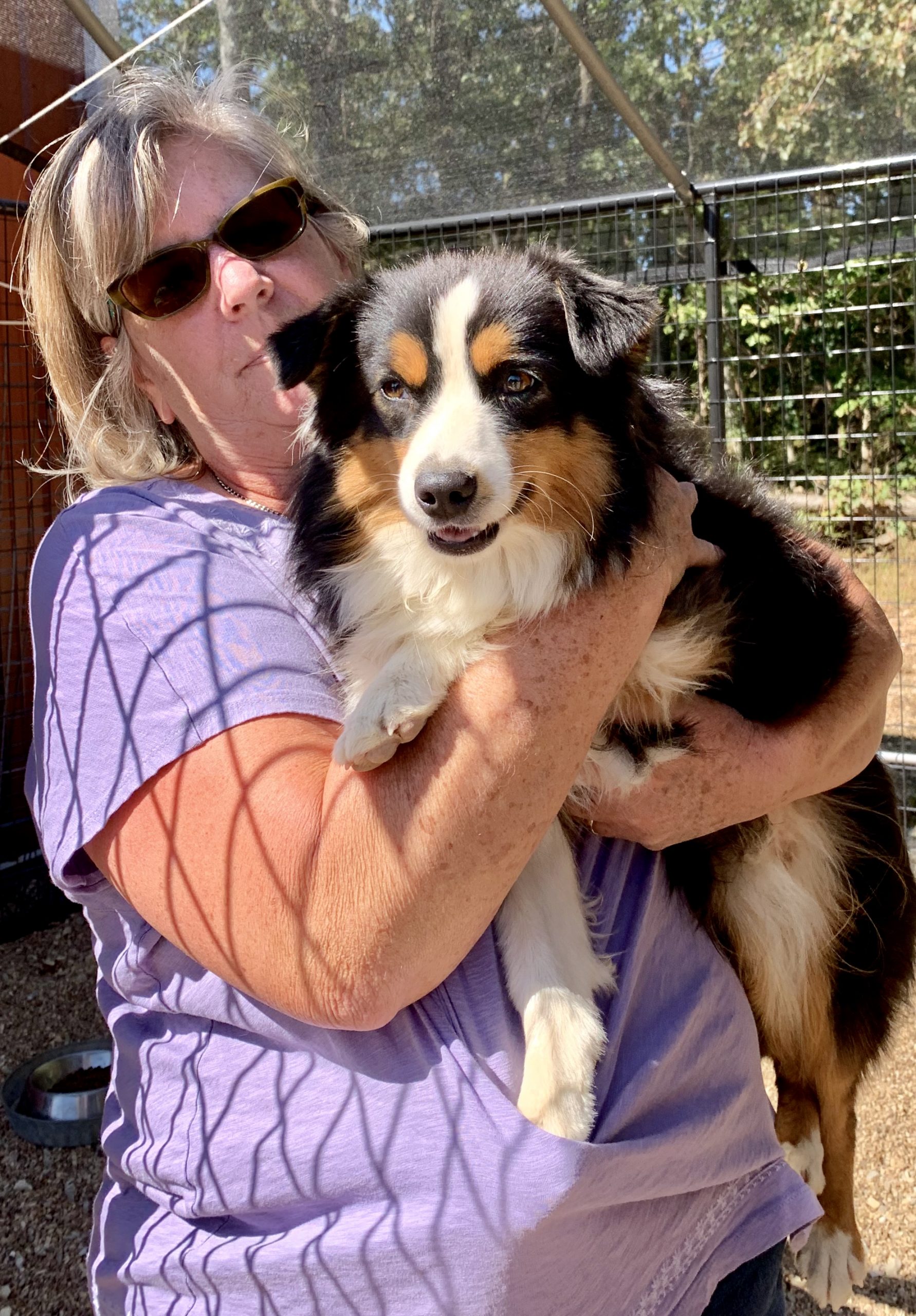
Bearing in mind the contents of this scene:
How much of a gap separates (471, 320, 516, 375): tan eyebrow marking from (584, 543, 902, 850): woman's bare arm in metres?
0.60

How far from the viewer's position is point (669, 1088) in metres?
1.39

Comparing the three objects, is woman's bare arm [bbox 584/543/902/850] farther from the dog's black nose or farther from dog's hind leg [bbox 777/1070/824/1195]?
dog's hind leg [bbox 777/1070/824/1195]

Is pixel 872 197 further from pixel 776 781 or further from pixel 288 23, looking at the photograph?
pixel 776 781

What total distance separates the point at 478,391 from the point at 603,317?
208 millimetres

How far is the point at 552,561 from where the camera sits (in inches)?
65.5

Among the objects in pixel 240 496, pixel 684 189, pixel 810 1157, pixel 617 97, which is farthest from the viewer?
pixel 684 189

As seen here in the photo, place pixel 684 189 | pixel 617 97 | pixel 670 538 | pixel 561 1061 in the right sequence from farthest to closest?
pixel 684 189, pixel 617 97, pixel 670 538, pixel 561 1061

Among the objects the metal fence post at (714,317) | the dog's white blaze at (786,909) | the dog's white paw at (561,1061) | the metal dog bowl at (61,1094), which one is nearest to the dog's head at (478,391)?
the dog's white paw at (561,1061)

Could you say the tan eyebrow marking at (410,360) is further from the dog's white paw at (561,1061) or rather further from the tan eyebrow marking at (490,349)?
the dog's white paw at (561,1061)

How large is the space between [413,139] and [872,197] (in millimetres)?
1721

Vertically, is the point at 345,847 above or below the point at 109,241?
below

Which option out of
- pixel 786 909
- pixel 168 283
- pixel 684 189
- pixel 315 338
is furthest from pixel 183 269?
pixel 684 189

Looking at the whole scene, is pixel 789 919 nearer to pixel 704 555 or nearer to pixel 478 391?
pixel 704 555

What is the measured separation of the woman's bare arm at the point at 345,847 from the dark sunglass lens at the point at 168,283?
0.89 metres
